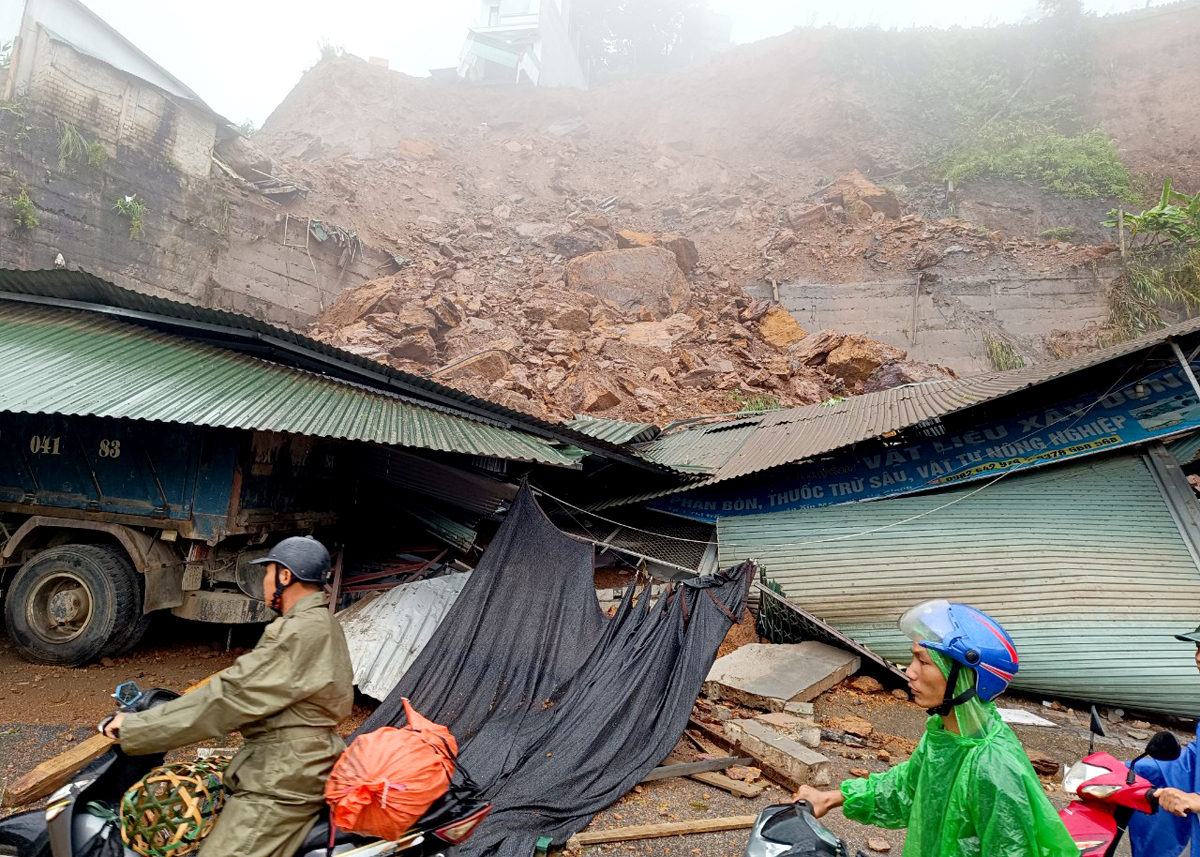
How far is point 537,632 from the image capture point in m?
4.88

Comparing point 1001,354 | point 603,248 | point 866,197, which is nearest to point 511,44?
point 603,248

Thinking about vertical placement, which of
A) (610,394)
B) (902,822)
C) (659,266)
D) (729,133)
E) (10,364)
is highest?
(729,133)

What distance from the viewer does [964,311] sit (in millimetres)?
15086

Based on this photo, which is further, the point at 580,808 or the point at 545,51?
the point at 545,51

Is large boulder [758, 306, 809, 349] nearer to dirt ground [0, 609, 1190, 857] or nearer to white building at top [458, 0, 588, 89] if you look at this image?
dirt ground [0, 609, 1190, 857]

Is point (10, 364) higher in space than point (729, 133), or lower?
lower

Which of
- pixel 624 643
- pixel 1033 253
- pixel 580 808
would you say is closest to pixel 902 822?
pixel 580 808

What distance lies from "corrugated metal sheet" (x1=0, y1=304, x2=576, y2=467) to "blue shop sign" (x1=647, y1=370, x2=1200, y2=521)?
8.75ft

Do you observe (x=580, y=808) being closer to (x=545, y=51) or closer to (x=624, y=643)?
(x=624, y=643)

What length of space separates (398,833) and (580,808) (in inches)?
70.1

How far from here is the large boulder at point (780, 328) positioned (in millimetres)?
15557

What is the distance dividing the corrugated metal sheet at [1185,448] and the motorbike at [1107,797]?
218 inches

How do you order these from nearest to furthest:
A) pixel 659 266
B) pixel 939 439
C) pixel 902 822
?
1. pixel 902 822
2. pixel 939 439
3. pixel 659 266

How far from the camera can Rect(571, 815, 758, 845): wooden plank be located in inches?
129
